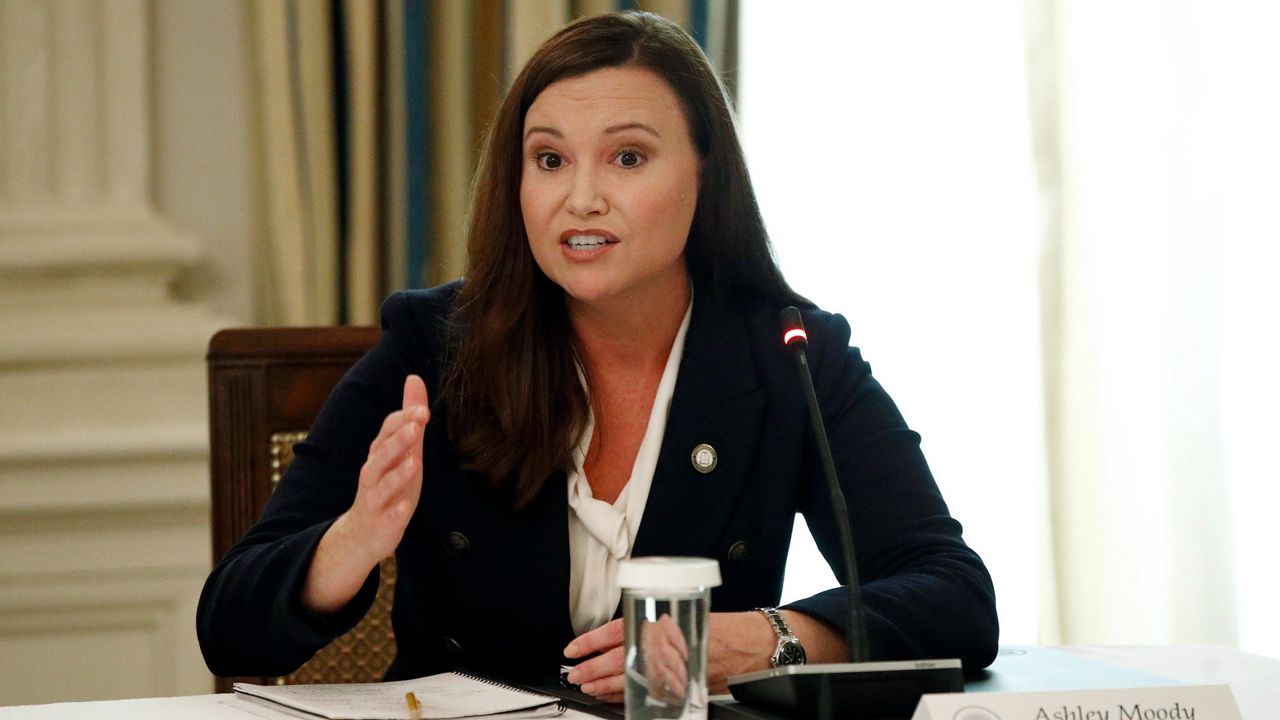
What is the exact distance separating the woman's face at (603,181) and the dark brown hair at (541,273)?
0.04 m

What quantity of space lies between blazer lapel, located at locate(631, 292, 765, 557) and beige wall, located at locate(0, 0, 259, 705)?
1.10 metres

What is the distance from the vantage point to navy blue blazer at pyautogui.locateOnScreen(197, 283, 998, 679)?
1463 mm

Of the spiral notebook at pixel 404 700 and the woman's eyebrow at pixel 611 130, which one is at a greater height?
the woman's eyebrow at pixel 611 130

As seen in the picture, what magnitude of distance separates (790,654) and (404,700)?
0.41m

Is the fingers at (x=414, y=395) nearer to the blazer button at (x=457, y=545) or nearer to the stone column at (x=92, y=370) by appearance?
the blazer button at (x=457, y=545)

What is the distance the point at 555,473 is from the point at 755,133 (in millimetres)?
1266

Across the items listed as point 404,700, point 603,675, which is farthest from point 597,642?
point 404,700

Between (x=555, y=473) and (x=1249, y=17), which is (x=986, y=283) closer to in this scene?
(x=1249, y=17)

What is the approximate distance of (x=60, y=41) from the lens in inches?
97.7

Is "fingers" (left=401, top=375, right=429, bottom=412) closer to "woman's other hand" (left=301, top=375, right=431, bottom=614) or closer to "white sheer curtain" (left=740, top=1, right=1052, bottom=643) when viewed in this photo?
"woman's other hand" (left=301, top=375, right=431, bottom=614)

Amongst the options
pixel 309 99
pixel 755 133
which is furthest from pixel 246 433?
pixel 755 133

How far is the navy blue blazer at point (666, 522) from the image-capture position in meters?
1.46

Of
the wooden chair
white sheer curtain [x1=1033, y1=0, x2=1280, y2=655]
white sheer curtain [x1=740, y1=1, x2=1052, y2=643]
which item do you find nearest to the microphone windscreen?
the wooden chair

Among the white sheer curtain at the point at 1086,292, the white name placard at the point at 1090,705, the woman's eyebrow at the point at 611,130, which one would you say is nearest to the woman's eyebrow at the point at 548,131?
the woman's eyebrow at the point at 611,130
